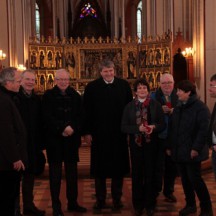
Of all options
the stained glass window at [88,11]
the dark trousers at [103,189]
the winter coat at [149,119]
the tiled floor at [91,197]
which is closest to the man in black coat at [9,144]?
the tiled floor at [91,197]

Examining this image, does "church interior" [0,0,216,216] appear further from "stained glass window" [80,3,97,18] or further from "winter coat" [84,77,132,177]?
"stained glass window" [80,3,97,18]

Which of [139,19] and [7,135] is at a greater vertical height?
[139,19]

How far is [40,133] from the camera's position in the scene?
512 centimetres

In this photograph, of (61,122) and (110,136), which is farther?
(110,136)

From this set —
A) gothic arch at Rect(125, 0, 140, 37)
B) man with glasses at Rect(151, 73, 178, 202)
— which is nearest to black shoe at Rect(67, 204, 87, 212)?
man with glasses at Rect(151, 73, 178, 202)

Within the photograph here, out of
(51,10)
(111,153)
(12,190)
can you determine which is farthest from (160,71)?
(51,10)

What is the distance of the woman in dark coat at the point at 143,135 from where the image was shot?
488cm

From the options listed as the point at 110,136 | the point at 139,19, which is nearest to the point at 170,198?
the point at 110,136

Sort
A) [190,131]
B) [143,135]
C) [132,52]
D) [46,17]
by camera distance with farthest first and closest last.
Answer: [46,17] < [132,52] < [143,135] < [190,131]

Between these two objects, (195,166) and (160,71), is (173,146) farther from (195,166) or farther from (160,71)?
(160,71)

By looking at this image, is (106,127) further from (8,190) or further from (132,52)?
(132,52)

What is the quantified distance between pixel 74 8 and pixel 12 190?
27284 mm

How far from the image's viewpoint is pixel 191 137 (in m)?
4.64

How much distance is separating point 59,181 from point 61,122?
72 cm
